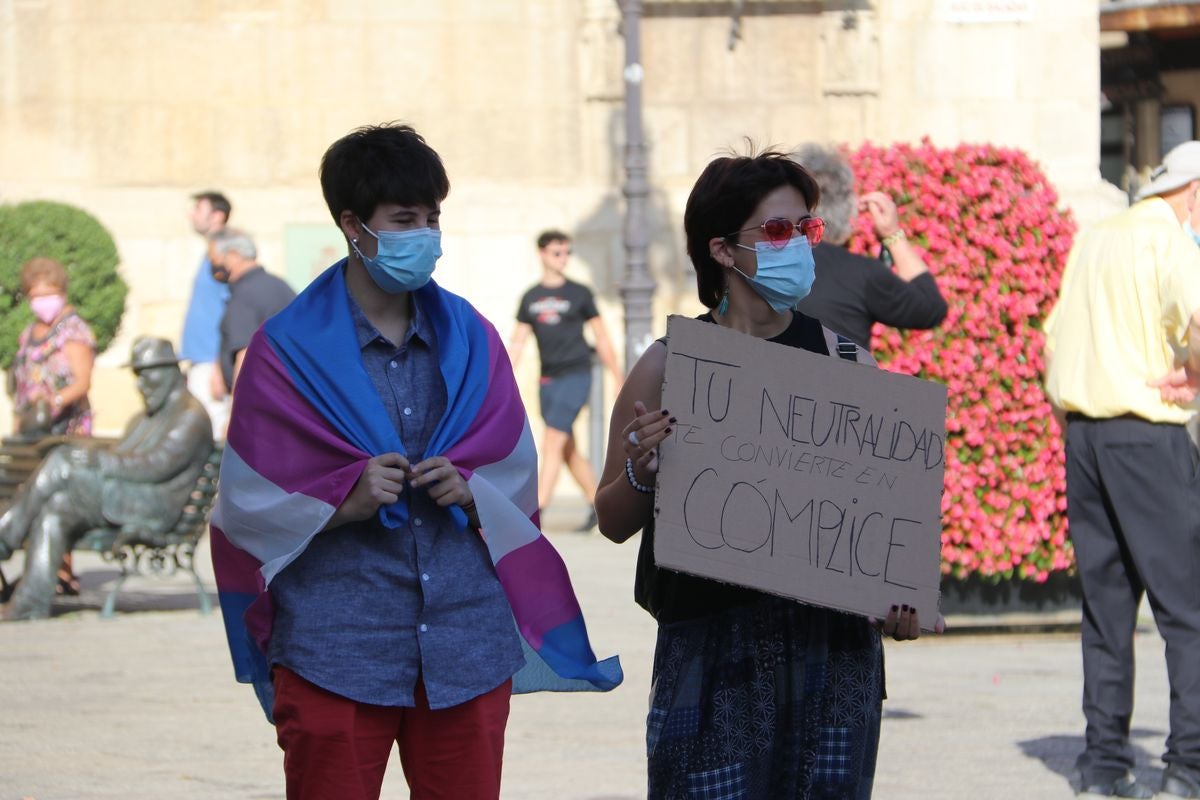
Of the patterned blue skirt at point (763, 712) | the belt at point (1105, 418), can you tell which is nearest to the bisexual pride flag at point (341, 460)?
the patterned blue skirt at point (763, 712)

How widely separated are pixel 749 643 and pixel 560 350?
10.0m

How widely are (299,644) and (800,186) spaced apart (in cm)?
132

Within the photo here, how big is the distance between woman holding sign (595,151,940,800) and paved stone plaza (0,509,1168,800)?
254cm

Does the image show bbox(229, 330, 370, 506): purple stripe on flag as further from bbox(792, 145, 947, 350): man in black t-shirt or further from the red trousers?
bbox(792, 145, 947, 350): man in black t-shirt

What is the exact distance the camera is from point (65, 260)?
17312mm

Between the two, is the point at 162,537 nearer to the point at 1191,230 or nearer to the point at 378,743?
the point at 1191,230

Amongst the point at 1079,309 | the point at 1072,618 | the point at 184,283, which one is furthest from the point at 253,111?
the point at 1079,309

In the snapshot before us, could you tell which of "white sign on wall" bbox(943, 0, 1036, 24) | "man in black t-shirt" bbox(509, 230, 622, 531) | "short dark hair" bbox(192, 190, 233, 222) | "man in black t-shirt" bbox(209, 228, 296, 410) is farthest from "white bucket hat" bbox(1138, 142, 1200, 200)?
"white sign on wall" bbox(943, 0, 1036, 24)

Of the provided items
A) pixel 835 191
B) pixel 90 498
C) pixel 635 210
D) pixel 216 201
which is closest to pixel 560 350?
pixel 635 210

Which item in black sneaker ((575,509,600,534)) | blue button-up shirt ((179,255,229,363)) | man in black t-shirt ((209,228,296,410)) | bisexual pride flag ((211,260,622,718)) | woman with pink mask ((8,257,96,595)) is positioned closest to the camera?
bisexual pride flag ((211,260,622,718))

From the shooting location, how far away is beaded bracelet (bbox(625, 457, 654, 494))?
4.09 meters

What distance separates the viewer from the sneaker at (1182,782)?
6.64m

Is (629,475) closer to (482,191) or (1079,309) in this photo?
(1079,309)

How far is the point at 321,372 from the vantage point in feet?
13.8
